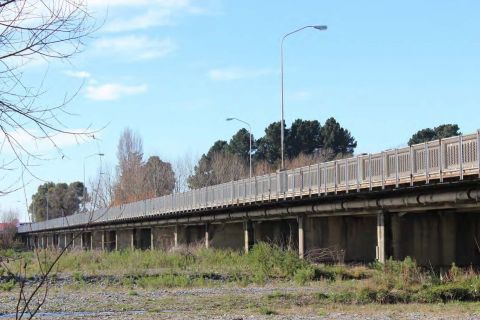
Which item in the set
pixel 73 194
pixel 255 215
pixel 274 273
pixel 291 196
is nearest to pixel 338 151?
pixel 73 194

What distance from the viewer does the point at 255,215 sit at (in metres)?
59.5

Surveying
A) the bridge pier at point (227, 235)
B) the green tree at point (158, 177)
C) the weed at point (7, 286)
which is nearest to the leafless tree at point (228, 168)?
the green tree at point (158, 177)

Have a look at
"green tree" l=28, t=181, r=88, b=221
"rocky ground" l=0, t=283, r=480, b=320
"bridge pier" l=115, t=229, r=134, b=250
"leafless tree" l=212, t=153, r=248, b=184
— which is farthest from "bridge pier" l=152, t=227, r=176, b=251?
"green tree" l=28, t=181, r=88, b=221

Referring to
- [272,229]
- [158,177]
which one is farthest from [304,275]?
[158,177]

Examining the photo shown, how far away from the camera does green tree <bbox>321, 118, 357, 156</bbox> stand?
131375 mm

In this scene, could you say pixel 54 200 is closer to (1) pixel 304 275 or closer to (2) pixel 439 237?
(2) pixel 439 237

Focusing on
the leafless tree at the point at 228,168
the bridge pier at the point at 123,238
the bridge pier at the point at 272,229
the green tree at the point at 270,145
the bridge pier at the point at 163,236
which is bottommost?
the bridge pier at the point at 123,238

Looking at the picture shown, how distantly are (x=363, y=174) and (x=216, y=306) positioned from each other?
17071 mm

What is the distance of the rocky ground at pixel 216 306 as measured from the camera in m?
22.1

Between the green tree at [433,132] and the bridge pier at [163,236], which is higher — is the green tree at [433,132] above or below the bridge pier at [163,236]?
above

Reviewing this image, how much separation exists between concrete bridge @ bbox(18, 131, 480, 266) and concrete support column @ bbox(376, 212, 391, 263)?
6 cm

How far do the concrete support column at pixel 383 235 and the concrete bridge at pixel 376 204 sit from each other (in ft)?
0.19

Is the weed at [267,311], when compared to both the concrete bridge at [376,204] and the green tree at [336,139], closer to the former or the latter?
the concrete bridge at [376,204]

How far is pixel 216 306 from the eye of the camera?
2569 cm
